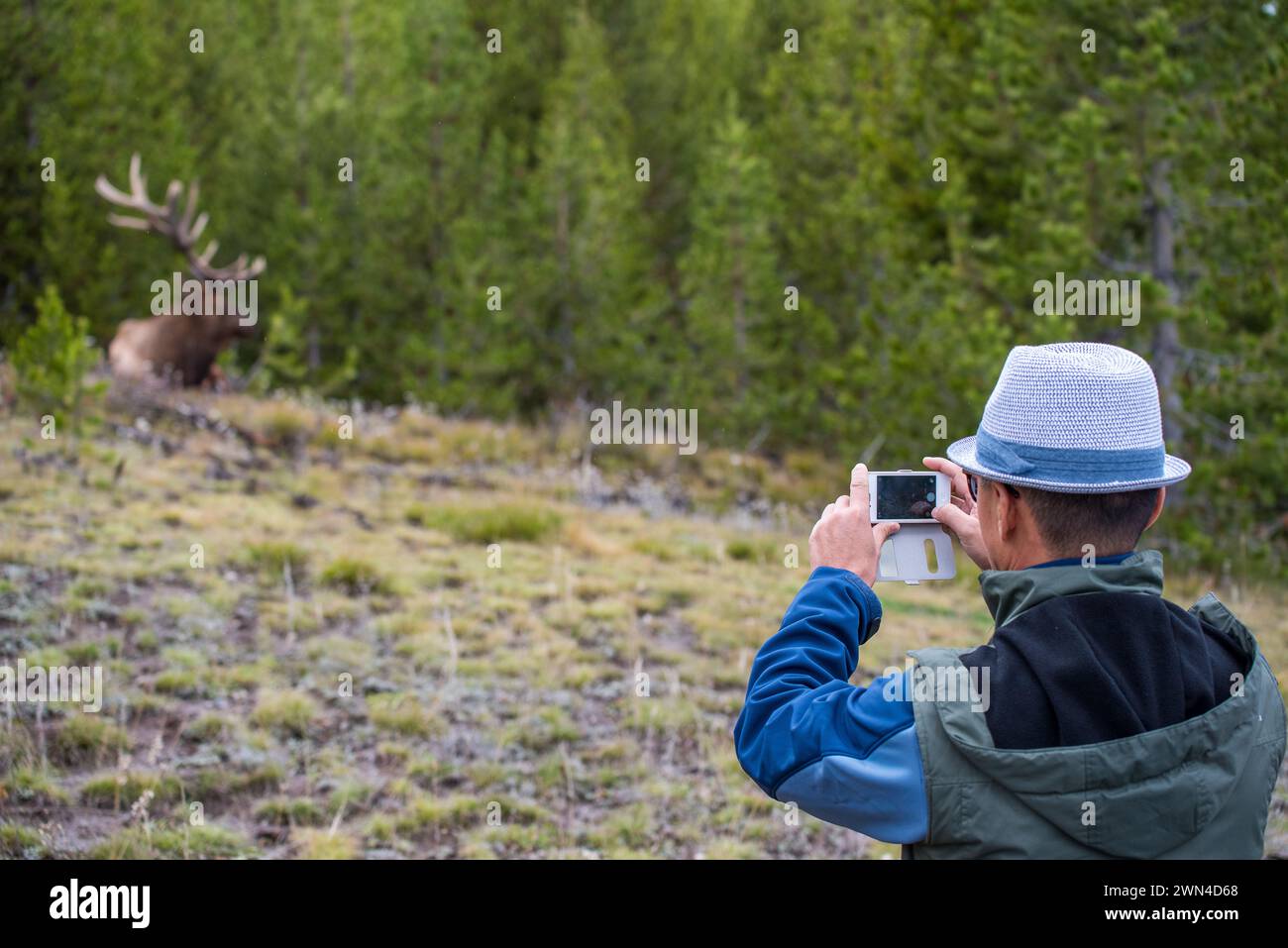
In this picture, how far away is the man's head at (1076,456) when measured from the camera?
1803 millimetres

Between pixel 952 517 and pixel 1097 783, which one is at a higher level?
pixel 952 517

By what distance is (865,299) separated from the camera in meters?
18.1

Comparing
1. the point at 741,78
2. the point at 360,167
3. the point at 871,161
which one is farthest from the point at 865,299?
the point at 360,167

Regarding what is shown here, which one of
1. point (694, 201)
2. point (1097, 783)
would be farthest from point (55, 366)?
point (694, 201)

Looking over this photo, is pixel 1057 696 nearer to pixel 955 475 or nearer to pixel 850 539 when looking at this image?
pixel 850 539

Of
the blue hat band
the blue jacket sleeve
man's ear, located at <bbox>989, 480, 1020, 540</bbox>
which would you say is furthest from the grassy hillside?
the blue hat band

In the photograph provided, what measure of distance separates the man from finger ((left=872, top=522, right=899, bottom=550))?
0.24 meters

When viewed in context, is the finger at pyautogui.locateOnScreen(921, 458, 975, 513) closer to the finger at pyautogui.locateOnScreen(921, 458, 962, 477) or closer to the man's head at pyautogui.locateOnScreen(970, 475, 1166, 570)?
the finger at pyautogui.locateOnScreen(921, 458, 962, 477)

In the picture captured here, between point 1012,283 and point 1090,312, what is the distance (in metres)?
0.70

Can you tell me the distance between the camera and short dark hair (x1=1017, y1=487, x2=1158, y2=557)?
5.98 feet

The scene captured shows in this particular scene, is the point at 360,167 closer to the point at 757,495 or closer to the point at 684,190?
the point at 684,190

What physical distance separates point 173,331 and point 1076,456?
13759 mm

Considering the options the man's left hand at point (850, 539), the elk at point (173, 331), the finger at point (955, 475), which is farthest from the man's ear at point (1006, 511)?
the elk at point (173, 331)

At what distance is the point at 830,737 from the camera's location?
1.77 meters
